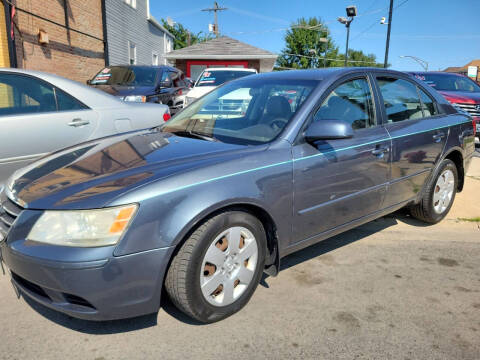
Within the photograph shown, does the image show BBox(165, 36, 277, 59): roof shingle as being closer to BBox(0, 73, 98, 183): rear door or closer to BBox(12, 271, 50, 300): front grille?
BBox(0, 73, 98, 183): rear door

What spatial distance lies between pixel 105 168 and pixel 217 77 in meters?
8.96

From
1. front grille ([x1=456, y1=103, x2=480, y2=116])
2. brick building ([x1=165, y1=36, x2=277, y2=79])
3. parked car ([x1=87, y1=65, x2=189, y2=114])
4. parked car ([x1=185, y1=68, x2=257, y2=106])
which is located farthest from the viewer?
brick building ([x1=165, y1=36, x2=277, y2=79])

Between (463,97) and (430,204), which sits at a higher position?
(463,97)

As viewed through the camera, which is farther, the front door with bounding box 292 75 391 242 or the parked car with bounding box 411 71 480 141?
the parked car with bounding box 411 71 480 141

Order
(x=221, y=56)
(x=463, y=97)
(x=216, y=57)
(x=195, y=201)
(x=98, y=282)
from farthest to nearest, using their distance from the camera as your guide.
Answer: (x=216, y=57)
(x=221, y=56)
(x=463, y=97)
(x=195, y=201)
(x=98, y=282)

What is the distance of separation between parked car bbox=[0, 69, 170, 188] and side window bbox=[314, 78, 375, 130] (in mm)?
2453

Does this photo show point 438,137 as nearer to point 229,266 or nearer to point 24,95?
point 229,266

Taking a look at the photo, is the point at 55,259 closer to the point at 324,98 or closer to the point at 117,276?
the point at 117,276

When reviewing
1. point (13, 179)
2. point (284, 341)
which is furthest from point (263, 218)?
point (13, 179)

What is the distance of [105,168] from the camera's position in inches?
97.2

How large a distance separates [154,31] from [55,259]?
2270cm

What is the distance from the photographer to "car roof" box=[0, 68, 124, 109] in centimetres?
414

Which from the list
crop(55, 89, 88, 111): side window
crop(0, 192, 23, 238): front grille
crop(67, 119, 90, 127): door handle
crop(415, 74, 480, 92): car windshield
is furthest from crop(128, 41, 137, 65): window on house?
crop(0, 192, 23, 238): front grille

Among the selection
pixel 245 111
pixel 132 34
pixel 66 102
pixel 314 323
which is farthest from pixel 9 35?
pixel 314 323
